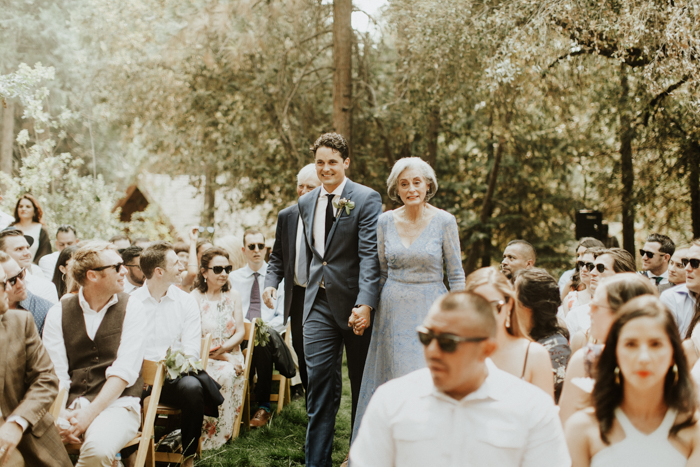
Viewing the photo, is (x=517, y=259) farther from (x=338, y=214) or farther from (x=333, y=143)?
(x=333, y=143)

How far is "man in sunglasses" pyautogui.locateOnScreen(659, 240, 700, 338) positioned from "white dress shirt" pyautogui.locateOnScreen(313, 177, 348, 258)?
2.47 meters

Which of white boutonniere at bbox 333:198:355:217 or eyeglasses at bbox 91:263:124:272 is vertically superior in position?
white boutonniere at bbox 333:198:355:217

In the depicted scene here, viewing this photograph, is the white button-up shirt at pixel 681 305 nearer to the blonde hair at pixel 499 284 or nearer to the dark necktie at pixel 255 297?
the blonde hair at pixel 499 284

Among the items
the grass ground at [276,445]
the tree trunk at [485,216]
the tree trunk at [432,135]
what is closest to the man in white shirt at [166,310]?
the grass ground at [276,445]

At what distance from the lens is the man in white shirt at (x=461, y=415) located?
73.1 inches

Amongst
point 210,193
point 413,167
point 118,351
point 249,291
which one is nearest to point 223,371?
point 118,351

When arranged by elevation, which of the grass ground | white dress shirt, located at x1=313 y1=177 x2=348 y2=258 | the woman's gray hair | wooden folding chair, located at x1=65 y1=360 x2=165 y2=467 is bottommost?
the grass ground

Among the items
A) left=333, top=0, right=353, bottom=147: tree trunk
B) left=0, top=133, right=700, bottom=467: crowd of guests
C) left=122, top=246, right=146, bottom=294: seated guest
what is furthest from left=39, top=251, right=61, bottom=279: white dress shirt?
left=333, top=0, right=353, bottom=147: tree trunk

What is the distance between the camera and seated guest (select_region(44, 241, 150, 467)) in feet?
12.1

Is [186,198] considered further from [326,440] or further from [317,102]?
[326,440]

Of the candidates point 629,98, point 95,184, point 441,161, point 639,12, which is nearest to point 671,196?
point 629,98

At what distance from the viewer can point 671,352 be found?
2.09 meters

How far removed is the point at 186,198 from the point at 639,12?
17.6 metres

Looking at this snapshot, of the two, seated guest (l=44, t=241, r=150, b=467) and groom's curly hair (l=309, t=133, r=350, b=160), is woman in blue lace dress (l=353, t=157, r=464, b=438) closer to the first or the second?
groom's curly hair (l=309, t=133, r=350, b=160)
